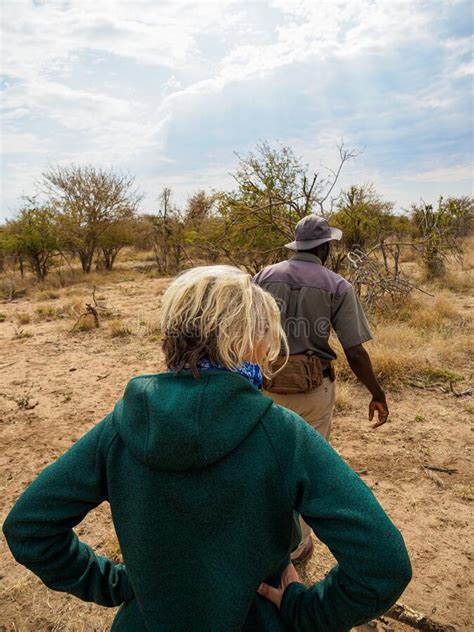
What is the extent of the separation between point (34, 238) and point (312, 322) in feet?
55.0

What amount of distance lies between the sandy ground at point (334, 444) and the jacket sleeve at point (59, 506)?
5.44ft

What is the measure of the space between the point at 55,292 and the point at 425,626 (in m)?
14.0

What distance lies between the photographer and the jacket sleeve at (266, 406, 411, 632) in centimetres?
88

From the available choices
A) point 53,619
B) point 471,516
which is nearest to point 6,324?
point 53,619

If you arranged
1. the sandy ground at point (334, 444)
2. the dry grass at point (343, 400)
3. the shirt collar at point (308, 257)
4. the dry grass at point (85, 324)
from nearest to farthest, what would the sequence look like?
the sandy ground at point (334, 444) → the shirt collar at point (308, 257) → the dry grass at point (343, 400) → the dry grass at point (85, 324)

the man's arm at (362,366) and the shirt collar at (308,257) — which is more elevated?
the shirt collar at (308,257)

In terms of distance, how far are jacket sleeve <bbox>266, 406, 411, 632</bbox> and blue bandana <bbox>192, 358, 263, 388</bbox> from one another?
14cm

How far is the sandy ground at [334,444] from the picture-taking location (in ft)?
8.24


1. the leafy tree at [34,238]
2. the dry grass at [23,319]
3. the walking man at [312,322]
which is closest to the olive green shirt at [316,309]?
the walking man at [312,322]

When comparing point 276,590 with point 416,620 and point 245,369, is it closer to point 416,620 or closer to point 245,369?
point 245,369

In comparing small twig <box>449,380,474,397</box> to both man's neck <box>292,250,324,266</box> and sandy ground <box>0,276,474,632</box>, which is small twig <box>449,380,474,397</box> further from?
man's neck <box>292,250,324,266</box>

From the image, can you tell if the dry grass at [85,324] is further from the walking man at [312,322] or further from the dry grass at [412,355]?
the walking man at [312,322]

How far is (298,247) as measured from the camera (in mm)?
2639

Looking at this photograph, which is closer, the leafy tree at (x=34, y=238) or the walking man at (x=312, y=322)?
the walking man at (x=312, y=322)
